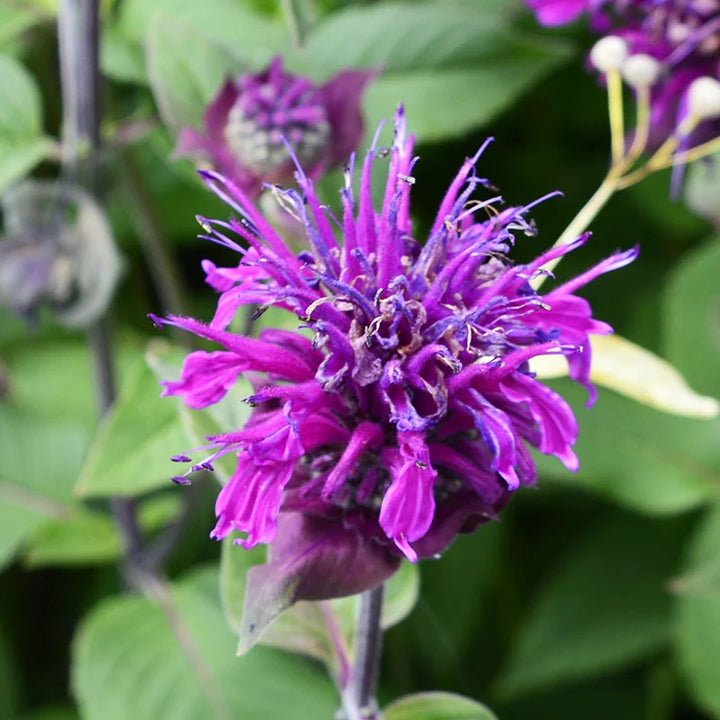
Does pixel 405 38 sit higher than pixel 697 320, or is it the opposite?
pixel 405 38

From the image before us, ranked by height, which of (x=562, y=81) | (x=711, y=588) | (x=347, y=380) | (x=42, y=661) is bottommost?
(x=42, y=661)

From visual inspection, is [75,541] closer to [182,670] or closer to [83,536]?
[83,536]

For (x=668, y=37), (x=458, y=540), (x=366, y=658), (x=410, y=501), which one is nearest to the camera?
(x=410, y=501)

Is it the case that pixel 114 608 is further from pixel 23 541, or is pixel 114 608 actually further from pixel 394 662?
pixel 394 662

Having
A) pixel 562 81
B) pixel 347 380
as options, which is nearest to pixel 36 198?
pixel 347 380

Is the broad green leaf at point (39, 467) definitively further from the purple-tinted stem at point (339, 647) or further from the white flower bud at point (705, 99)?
the white flower bud at point (705, 99)

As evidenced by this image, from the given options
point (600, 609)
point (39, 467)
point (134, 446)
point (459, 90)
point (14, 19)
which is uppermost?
point (14, 19)

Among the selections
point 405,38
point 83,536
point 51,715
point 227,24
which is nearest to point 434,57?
point 405,38
